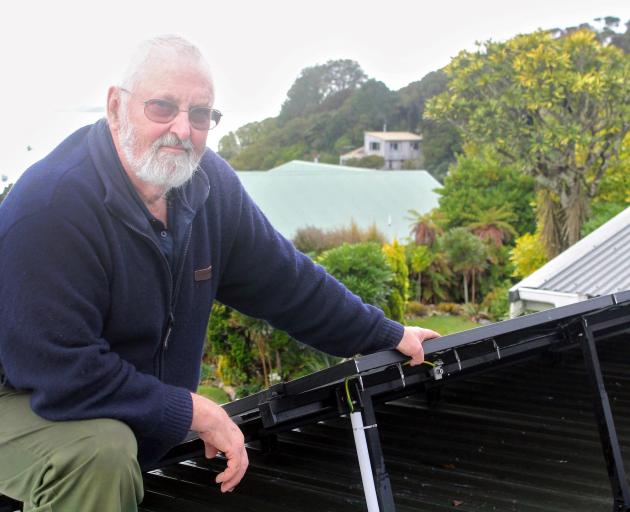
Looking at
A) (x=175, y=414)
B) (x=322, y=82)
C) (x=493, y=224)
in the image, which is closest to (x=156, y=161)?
(x=175, y=414)

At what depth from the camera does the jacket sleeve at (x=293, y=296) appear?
2.29 metres

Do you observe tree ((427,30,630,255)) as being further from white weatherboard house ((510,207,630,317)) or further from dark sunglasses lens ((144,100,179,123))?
dark sunglasses lens ((144,100,179,123))

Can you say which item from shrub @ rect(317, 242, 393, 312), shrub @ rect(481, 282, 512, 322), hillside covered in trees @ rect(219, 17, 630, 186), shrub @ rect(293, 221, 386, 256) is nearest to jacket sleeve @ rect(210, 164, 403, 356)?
shrub @ rect(317, 242, 393, 312)

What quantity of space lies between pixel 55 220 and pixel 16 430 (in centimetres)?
46

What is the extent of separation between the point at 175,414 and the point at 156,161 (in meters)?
0.60

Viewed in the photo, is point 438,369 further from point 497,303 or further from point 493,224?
point 493,224

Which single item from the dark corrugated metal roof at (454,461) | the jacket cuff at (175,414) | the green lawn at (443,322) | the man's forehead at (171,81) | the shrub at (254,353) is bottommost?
the green lawn at (443,322)

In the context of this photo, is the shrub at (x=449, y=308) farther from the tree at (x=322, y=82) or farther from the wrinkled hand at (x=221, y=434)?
the tree at (x=322, y=82)

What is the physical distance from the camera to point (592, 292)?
7.23 metres

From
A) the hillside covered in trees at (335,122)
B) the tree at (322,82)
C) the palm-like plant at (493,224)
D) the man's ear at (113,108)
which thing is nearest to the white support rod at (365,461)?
the man's ear at (113,108)

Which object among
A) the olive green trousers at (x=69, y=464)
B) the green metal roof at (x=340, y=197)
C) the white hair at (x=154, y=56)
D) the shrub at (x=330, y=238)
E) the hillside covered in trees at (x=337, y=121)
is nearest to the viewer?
the olive green trousers at (x=69, y=464)

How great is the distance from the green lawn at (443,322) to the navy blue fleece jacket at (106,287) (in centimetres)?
1184

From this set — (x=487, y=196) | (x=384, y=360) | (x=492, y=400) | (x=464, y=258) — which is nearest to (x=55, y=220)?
(x=384, y=360)

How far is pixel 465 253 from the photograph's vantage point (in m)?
15.5
